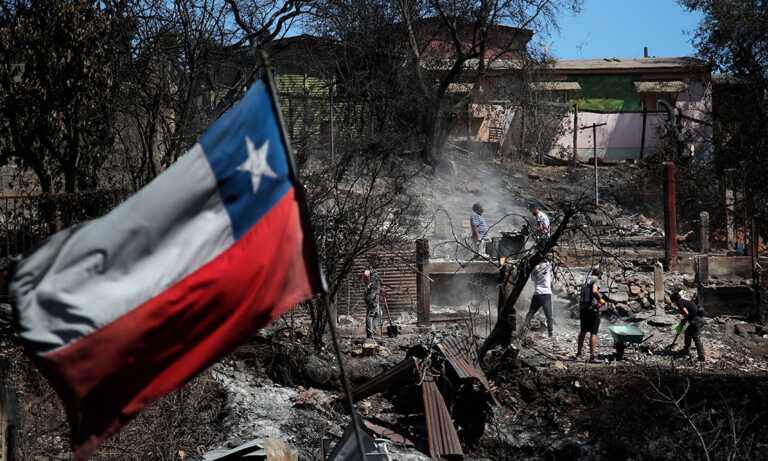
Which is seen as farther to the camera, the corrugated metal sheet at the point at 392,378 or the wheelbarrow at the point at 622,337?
the wheelbarrow at the point at 622,337

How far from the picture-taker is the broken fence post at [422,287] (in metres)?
16.5

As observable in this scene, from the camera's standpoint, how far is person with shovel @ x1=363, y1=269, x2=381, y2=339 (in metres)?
15.7

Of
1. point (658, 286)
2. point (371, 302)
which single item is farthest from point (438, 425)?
point (658, 286)

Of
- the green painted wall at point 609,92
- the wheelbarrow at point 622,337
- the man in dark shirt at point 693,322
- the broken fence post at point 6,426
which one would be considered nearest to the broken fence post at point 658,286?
the man in dark shirt at point 693,322

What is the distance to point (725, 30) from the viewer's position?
25469 millimetres

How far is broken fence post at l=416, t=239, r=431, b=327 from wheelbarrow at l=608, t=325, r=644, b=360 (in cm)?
325

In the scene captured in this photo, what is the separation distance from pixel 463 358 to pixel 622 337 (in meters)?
Answer: 2.89

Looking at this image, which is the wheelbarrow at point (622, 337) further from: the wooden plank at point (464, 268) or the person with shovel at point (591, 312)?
the wooden plank at point (464, 268)

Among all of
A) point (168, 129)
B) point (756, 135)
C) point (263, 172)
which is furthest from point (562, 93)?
point (263, 172)

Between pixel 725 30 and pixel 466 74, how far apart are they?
10.1 meters

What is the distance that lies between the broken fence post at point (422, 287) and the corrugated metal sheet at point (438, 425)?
3.78 metres

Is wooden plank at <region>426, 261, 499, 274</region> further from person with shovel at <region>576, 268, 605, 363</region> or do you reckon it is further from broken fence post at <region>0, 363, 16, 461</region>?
broken fence post at <region>0, 363, 16, 461</region>

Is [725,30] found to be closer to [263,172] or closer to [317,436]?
[317,436]

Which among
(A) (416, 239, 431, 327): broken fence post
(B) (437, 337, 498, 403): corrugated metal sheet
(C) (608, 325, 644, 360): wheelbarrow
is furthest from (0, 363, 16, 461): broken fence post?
(C) (608, 325, 644, 360): wheelbarrow
